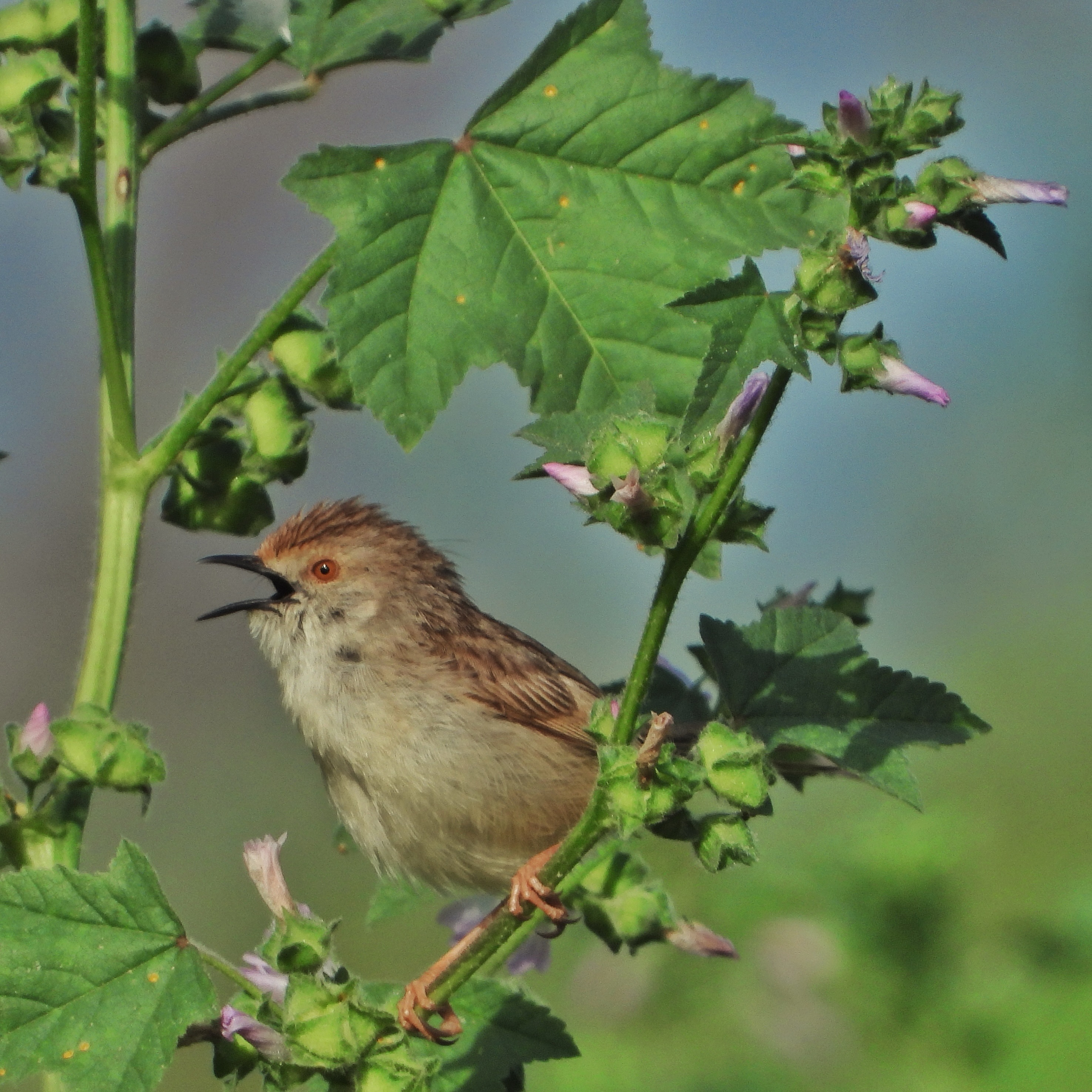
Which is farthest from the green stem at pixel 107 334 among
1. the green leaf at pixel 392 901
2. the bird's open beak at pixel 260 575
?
the bird's open beak at pixel 260 575

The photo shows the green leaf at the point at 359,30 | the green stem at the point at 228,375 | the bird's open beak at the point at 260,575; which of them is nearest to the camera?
the green stem at the point at 228,375

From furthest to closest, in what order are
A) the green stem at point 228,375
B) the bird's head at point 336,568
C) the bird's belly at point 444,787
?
1. the bird's head at point 336,568
2. the bird's belly at point 444,787
3. the green stem at point 228,375

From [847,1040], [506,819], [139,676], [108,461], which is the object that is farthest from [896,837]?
[139,676]

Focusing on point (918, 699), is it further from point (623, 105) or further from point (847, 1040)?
point (847, 1040)

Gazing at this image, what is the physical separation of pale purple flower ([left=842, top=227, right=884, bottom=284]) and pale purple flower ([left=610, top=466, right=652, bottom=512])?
0.46 m

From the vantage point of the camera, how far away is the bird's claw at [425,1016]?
2.64 metres

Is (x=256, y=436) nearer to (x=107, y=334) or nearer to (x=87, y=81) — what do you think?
(x=107, y=334)

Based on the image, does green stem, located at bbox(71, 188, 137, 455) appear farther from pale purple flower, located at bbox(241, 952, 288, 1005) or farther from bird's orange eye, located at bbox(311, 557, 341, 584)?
bird's orange eye, located at bbox(311, 557, 341, 584)

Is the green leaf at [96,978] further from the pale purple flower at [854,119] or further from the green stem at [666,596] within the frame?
the pale purple flower at [854,119]

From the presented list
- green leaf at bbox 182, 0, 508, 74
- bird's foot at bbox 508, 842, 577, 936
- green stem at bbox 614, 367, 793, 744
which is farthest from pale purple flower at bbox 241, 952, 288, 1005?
green leaf at bbox 182, 0, 508, 74

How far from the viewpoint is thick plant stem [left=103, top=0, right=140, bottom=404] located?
10.2 feet

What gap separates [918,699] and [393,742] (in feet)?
7.06

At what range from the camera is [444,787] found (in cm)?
456

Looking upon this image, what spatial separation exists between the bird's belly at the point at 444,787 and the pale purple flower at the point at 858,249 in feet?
8.97
